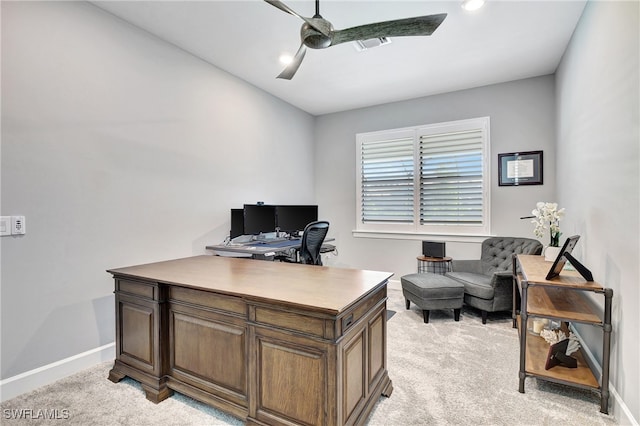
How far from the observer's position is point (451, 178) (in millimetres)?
4387

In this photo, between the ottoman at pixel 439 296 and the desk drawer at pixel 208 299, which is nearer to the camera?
the desk drawer at pixel 208 299

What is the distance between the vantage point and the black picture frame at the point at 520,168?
12.7ft

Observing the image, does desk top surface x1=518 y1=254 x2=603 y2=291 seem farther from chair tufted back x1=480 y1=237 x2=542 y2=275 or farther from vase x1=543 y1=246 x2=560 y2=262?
chair tufted back x1=480 y1=237 x2=542 y2=275

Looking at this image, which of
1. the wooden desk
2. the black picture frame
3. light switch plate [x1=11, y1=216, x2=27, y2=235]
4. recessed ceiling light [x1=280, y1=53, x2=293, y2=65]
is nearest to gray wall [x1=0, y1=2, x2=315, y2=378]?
light switch plate [x1=11, y1=216, x2=27, y2=235]

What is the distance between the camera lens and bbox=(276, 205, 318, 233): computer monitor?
4.33 metres

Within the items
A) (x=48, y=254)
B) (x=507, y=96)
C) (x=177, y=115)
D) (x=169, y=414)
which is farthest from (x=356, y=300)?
(x=507, y=96)

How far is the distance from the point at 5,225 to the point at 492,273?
459 cm

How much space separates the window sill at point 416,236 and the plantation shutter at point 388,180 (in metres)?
0.21

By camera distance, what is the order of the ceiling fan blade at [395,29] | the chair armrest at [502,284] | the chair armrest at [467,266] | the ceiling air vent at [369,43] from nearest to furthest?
1. the ceiling fan blade at [395,29]
2. the ceiling air vent at [369,43]
3. the chair armrest at [502,284]
4. the chair armrest at [467,266]

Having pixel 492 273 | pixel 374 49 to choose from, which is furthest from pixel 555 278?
pixel 374 49

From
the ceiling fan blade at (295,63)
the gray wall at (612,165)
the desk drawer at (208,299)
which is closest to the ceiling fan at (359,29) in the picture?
the ceiling fan blade at (295,63)

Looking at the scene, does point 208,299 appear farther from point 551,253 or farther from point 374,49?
point 374,49

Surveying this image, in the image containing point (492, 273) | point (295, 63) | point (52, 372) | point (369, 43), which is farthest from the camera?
point (492, 273)

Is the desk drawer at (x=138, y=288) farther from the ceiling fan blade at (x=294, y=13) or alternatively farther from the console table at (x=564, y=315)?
the console table at (x=564, y=315)
